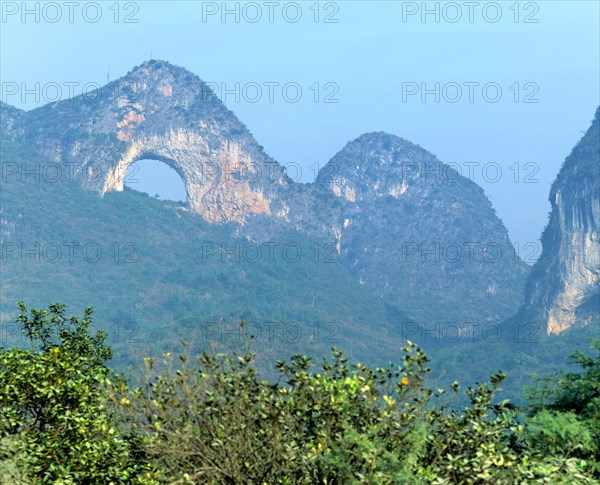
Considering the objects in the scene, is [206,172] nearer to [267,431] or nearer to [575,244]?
[575,244]

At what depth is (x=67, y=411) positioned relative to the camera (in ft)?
60.9

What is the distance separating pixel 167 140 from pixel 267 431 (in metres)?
157

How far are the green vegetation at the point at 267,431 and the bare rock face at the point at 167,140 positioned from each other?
14932 cm

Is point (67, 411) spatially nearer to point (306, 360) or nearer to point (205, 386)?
point (205, 386)

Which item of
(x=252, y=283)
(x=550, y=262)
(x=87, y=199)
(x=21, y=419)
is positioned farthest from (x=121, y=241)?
(x=21, y=419)

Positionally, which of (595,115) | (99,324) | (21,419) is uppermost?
(595,115)

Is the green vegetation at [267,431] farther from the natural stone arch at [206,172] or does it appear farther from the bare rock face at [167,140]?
the natural stone arch at [206,172]

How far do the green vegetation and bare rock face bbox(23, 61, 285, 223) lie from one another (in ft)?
490

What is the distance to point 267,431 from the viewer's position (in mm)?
16438

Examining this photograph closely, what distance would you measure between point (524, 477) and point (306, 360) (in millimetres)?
3890

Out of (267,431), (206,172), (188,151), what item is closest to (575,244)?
(206,172)

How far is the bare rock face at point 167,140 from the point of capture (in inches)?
6654

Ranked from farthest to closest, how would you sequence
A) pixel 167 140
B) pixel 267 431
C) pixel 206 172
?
1. pixel 206 172
2. pixel 167 140
3. pixel 267 431

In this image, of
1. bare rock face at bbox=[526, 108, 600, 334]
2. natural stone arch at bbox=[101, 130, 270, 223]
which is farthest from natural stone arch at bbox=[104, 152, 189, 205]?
bare rock face at bbox=[526, 108, 600, 334]
